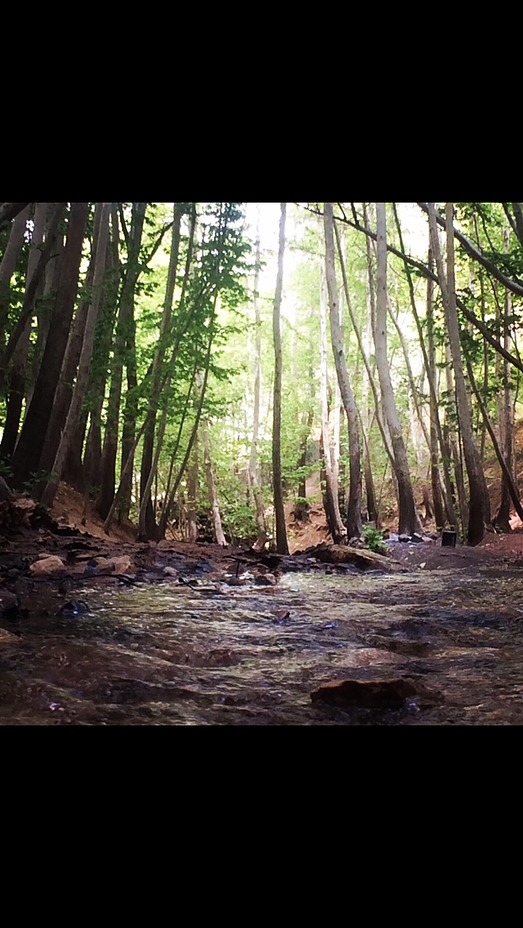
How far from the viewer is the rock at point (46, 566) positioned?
409 centimetres

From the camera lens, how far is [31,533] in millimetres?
5512

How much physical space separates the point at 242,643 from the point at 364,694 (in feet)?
3.00

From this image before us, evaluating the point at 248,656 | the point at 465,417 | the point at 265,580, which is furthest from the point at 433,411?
the point at 248,656

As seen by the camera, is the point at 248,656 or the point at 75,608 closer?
the point at 248,656

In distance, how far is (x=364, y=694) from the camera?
198 centimetres

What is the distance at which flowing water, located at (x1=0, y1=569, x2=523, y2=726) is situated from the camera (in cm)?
187

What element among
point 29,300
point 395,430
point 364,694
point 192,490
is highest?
point 29,300

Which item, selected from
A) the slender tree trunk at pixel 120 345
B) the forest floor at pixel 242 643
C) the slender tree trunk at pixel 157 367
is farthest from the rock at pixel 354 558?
the slender tree trunk at pixel 120 345

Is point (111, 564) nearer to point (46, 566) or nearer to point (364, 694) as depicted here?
point (46, 566)

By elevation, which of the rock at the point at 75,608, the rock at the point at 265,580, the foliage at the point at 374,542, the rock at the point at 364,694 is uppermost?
the foliage at the point at 374,542

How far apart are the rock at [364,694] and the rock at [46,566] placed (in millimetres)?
2665

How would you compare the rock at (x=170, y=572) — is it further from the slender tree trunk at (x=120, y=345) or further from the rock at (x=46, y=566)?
the slender tree trunk at (x=120, y=345)

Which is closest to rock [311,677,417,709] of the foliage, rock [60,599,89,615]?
rock [60,599,89,615]
